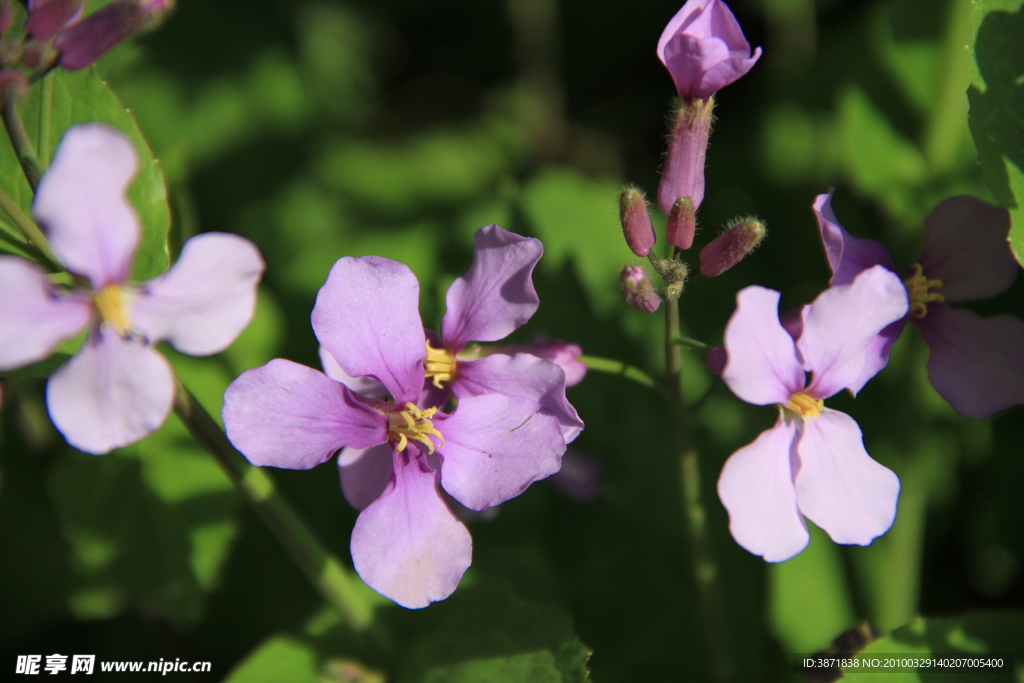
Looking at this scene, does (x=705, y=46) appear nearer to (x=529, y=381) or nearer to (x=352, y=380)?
(x=529, y=381)

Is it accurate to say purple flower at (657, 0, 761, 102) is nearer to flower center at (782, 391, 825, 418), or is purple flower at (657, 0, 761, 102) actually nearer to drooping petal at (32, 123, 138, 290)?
flower center at (782, 391, 825, 418)

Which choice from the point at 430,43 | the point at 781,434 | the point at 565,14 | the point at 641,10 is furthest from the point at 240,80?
the point at 781,434

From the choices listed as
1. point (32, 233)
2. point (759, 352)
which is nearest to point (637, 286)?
point (759, 352)

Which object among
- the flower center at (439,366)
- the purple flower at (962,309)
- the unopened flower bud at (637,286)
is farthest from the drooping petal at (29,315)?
the purple flower at (962,309)

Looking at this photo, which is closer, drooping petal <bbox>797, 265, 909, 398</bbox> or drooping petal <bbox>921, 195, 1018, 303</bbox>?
drooping petal <bbox>797, 265, 909, 398</bbox>

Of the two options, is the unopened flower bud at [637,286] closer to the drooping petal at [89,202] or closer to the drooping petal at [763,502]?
the drooping petal at [763,502]

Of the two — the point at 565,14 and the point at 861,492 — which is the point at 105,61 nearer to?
the point at 861,492

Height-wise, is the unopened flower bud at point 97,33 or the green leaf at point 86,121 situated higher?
the unopened flower bud at point 97,33

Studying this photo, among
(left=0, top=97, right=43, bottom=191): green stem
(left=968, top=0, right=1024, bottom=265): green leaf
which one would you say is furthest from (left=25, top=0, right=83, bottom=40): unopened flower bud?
(left=968, top=0, right=1024, bottom=265): green leaf
